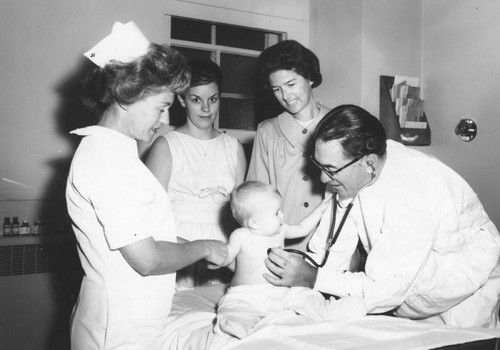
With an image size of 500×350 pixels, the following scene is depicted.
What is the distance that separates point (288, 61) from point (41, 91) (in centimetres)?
206

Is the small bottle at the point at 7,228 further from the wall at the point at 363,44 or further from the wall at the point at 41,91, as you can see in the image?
the wall at the point at 363,44

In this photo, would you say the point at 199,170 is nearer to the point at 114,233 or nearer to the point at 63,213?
the point at 114,233

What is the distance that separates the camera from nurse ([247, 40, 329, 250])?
9.07 ft

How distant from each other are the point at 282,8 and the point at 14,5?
2.30 m

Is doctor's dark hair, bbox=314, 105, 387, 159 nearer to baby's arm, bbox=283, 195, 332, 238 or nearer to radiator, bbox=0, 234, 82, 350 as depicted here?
baby's arm, bbox=283, 195, 332, 238

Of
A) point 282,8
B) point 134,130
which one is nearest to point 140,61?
point 134,130

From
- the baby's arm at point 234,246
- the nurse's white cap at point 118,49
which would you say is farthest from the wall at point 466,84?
the nurse's white cap at point 118,49

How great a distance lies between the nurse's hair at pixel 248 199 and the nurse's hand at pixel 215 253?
0.82 feet

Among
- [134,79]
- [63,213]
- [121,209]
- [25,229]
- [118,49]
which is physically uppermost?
Answer: [118,49]

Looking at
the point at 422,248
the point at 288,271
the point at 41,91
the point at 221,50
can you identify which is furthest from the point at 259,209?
the point at 221,50

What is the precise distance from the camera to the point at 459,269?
1.98 m

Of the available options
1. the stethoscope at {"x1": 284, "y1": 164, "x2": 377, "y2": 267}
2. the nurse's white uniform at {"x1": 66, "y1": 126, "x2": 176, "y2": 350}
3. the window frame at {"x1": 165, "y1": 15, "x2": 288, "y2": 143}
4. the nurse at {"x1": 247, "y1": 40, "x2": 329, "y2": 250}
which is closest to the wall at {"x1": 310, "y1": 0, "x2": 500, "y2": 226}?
the window frame at {"x1": 165, "y1": 15, "x2": 288, "y2": 143}

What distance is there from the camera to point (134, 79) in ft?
5.00

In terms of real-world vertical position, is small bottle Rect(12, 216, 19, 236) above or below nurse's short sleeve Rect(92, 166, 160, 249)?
below
